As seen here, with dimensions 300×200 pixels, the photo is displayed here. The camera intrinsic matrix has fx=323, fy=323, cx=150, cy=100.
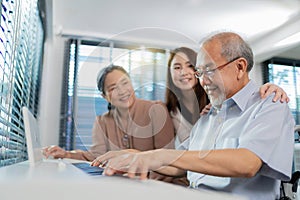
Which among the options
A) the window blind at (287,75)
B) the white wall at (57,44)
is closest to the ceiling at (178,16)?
the white wall at (57,44)

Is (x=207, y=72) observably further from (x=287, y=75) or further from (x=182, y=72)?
(x=287, y=75)

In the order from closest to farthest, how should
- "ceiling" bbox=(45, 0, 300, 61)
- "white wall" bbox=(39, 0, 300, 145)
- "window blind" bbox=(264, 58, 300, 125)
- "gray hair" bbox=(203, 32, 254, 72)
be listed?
"gray hair" bbox=(203, 32, 254, 72), "ceiling" bbox=(45, 0, 300, 61), "white wall" bbox=(39, 0, 300, 145), "window blind" bbox=(264, 58, 300, 125)

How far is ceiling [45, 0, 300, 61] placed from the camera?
2.86m

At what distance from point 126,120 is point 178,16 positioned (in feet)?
8.46

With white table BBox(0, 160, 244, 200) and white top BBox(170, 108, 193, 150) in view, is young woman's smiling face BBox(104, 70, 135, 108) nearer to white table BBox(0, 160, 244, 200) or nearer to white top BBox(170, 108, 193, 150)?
white top BBox(170, 108, 193, 150)

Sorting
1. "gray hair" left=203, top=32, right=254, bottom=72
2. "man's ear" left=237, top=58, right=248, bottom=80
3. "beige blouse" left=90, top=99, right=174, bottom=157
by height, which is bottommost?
"beige blouse" left=90, top=99, right=174, bottom=157

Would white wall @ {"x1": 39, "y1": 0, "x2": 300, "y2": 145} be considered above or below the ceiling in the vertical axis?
below

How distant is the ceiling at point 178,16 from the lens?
9.39 ft

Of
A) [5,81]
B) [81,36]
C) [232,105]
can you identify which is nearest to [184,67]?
[232,105]

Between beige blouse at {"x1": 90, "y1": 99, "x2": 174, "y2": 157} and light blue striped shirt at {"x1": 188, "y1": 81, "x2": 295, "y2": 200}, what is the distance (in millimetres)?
123

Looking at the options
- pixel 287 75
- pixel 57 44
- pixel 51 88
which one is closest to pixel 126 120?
pixel 51 88

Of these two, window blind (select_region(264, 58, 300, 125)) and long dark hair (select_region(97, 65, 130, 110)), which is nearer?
long dark hair (select_region(97, 65, 130, 110))

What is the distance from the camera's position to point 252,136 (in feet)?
2.80

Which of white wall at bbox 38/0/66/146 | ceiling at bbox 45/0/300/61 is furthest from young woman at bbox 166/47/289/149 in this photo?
white wall at bbox 38/0/66/146
